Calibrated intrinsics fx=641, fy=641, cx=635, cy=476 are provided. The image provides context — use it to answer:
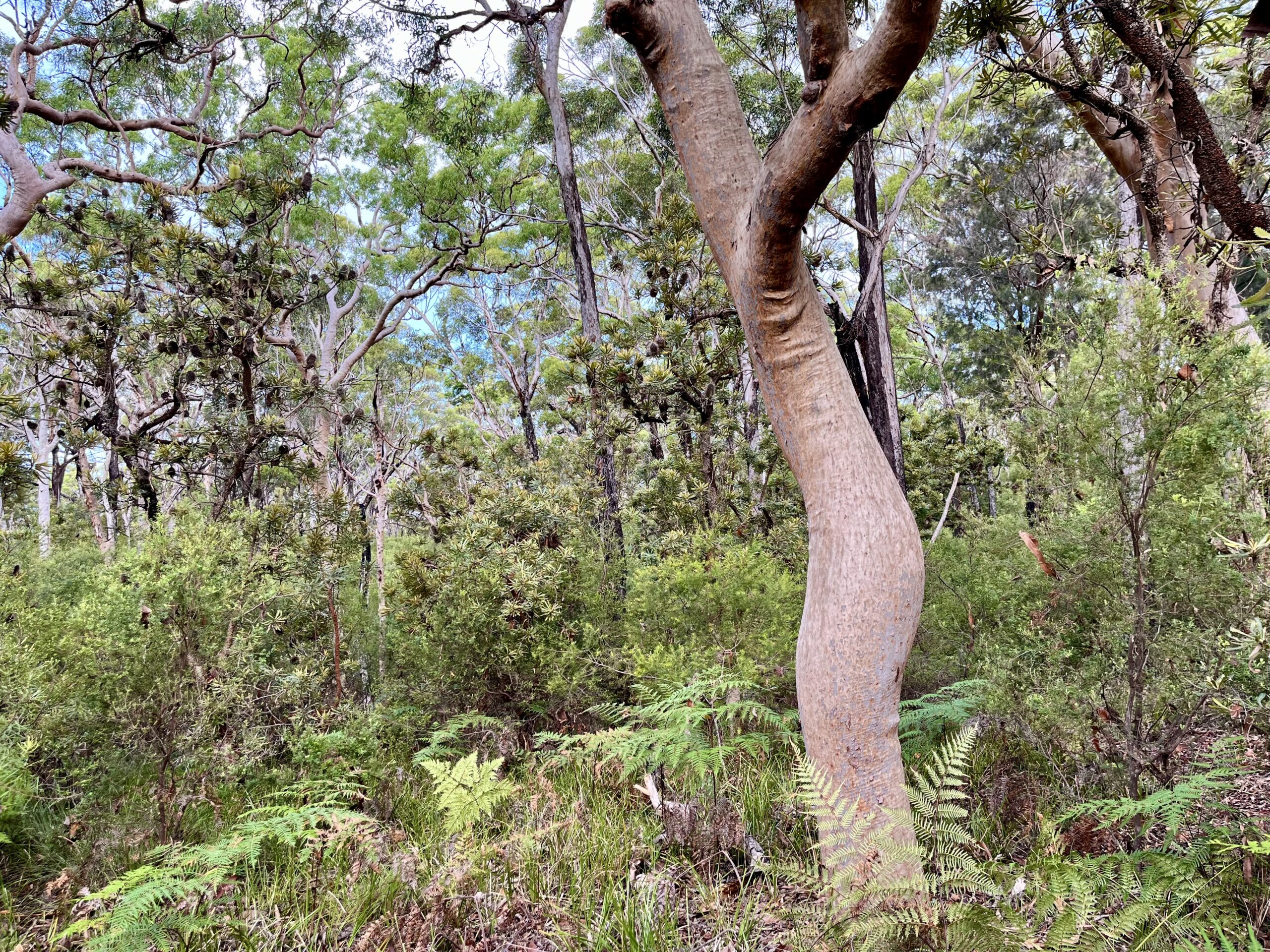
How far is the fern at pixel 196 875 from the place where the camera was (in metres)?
2.17

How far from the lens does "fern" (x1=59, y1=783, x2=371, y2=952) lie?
7.13 feet

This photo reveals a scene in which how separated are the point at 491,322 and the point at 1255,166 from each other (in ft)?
49.5

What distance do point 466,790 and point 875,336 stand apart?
444 cm

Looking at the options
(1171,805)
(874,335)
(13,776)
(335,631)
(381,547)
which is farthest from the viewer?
(381,547)

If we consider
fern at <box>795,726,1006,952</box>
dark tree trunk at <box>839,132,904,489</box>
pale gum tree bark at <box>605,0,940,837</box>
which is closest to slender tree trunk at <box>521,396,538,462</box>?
dark tree trunk at <box>839,132,904,489</box>

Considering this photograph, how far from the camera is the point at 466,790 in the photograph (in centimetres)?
293

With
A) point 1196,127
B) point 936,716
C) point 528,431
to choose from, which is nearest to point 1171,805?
point 936,716

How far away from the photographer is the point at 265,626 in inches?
155

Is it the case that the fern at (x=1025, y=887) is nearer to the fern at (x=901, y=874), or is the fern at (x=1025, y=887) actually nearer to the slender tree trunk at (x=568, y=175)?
the fern at (x=901, y=874)

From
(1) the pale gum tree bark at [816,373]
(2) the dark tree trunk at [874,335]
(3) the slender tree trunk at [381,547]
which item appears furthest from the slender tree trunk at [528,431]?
(1) the pale gum tree bark at [816,373]

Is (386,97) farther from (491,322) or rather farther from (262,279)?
(262,279)

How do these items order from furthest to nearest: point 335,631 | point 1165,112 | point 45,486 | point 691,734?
1. point 45,486
2. point 335,631
3. point 1165,112
4. point 691,734

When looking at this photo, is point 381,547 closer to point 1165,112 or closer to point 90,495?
point 90,495

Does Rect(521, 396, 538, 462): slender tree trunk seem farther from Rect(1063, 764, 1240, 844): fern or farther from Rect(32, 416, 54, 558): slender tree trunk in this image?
Rect(1063, 764, 1240, 844): fern
